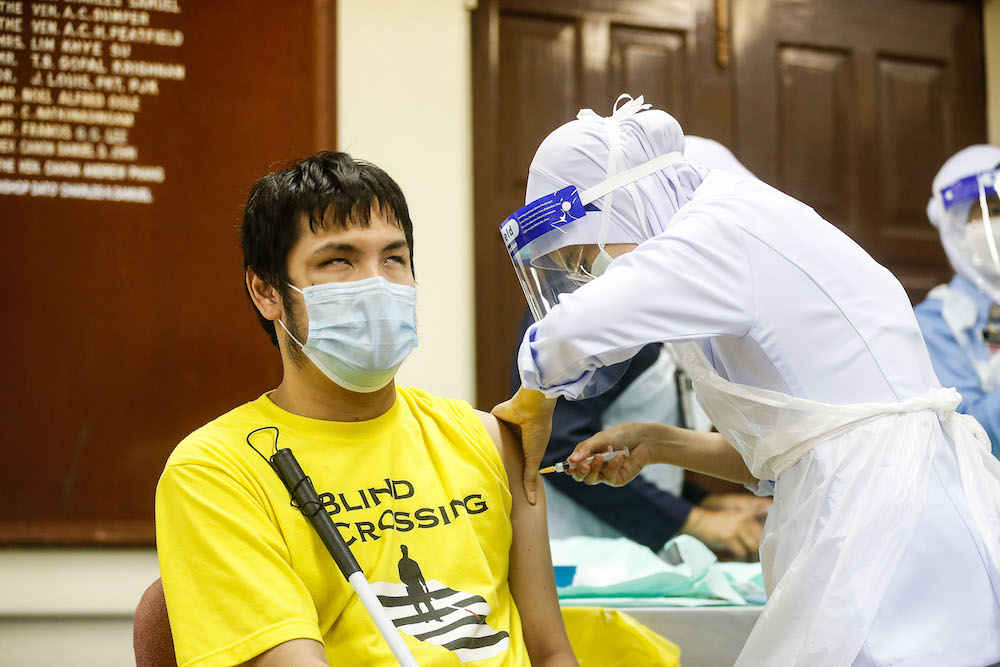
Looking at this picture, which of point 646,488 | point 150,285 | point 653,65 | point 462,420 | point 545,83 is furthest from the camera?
point 653,65

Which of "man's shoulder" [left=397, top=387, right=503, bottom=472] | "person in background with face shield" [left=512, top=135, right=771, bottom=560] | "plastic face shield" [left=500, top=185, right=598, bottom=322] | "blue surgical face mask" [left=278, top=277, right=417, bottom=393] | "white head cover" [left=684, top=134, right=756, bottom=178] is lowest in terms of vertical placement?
"person in background with face shield" [left=512, top=135, right=771, bottom=560]

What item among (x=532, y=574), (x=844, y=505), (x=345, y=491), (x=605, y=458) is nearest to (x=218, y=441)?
(x=345, y=491)

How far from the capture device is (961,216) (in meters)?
2.79

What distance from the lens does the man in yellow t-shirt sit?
130 centimetres

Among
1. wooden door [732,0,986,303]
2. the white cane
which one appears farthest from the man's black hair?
wooden door [732,0,986,303]

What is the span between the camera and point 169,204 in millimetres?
2707

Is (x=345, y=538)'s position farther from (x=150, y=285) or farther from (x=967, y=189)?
(x=967, y=189)

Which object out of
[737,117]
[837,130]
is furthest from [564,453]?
[837,130]

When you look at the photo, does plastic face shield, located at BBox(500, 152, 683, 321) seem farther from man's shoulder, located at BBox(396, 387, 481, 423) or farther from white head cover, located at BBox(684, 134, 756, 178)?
white head cover, located at BBox(684, 134, 756, 178)

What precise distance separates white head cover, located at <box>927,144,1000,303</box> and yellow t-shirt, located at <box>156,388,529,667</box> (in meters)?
1.76

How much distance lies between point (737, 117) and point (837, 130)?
38 centimetres

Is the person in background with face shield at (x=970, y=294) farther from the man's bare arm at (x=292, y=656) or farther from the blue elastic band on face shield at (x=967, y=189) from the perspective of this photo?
the man's bare arm at (x=292, y=656)

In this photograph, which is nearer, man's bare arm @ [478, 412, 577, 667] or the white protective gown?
the white protective gown

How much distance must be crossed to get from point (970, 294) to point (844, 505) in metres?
1.72
